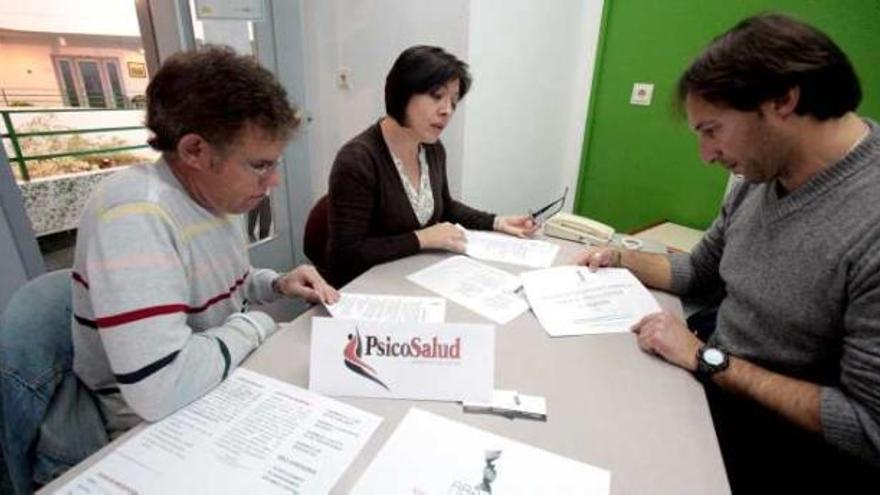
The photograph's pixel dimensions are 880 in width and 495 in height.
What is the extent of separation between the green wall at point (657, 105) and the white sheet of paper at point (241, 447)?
2.05 m

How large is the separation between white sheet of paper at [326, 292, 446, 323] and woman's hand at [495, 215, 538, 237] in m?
0.60

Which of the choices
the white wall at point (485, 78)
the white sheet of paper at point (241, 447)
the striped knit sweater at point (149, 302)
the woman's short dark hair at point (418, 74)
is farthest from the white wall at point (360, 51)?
the white sheet of paper at point (241, 447)

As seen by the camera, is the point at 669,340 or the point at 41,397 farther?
the point at 669,340

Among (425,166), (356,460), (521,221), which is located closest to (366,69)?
(425,166)

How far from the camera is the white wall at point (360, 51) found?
212cm

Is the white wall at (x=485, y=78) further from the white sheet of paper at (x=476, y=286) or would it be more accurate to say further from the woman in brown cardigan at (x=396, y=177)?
the white sheet of paper at (x=476, y=286)

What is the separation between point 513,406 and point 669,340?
39 centimetres

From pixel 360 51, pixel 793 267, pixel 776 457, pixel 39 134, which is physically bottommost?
pixel 776 457

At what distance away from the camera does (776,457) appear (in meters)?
0.95

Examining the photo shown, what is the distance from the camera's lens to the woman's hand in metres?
1.64

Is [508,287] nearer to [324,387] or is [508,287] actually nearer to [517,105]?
[324,387]

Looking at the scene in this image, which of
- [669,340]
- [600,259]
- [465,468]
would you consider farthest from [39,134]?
[669,340]

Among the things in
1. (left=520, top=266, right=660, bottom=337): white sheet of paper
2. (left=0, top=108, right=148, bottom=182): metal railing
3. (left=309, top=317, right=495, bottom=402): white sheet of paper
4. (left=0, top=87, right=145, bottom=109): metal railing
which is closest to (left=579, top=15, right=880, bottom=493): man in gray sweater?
(left=520, top=266, right=660, bottom=337): white sheet of paper

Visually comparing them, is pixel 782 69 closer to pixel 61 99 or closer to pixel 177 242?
pixel 177 242
